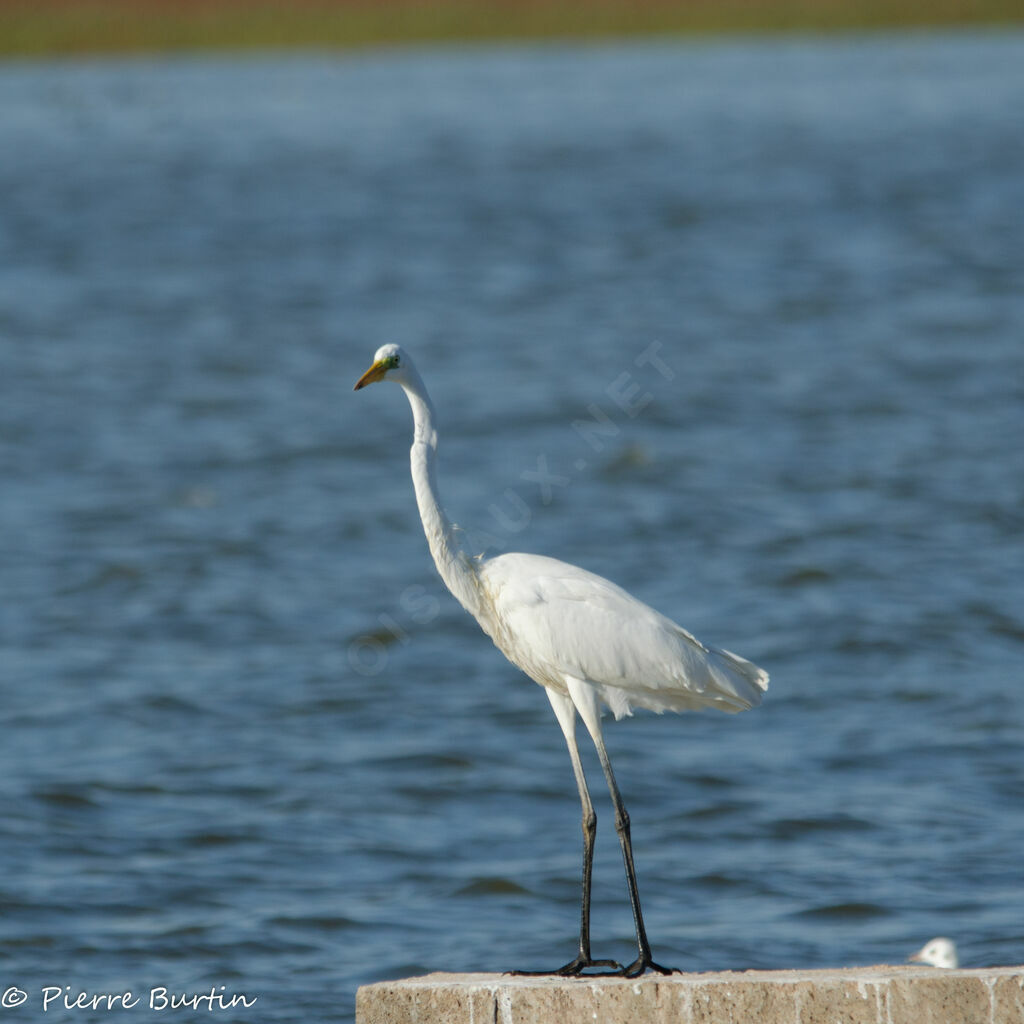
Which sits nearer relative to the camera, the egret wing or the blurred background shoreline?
the egret wing

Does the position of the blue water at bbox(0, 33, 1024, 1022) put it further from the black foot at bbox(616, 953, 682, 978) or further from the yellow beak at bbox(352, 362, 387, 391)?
the yellow beak at bbox(352, 362, 387, 391)

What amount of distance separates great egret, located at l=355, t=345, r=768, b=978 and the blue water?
8.41 ft

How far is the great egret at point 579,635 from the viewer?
700cm

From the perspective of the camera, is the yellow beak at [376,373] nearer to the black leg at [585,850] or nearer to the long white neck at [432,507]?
the long white neck at [432,507]

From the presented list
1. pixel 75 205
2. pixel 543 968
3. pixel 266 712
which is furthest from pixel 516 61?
pixel 543 968

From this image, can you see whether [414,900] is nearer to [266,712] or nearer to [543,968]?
[543,968]

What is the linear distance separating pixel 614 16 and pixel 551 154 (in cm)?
1952

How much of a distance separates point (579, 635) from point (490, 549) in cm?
655

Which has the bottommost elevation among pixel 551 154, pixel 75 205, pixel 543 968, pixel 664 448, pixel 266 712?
pixel 543 968

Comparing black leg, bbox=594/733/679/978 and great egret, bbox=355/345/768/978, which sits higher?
great egret, bbox=355/345/768/978

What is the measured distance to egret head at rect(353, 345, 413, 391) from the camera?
6855 millimetres

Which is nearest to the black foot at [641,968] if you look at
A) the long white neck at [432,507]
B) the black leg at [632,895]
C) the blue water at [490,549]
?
the black leg at [632,895]

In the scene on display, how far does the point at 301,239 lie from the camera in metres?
32.0

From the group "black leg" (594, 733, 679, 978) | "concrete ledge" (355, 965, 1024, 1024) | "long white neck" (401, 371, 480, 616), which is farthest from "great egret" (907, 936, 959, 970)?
"long white neck" (401, 371, 480, 616)
